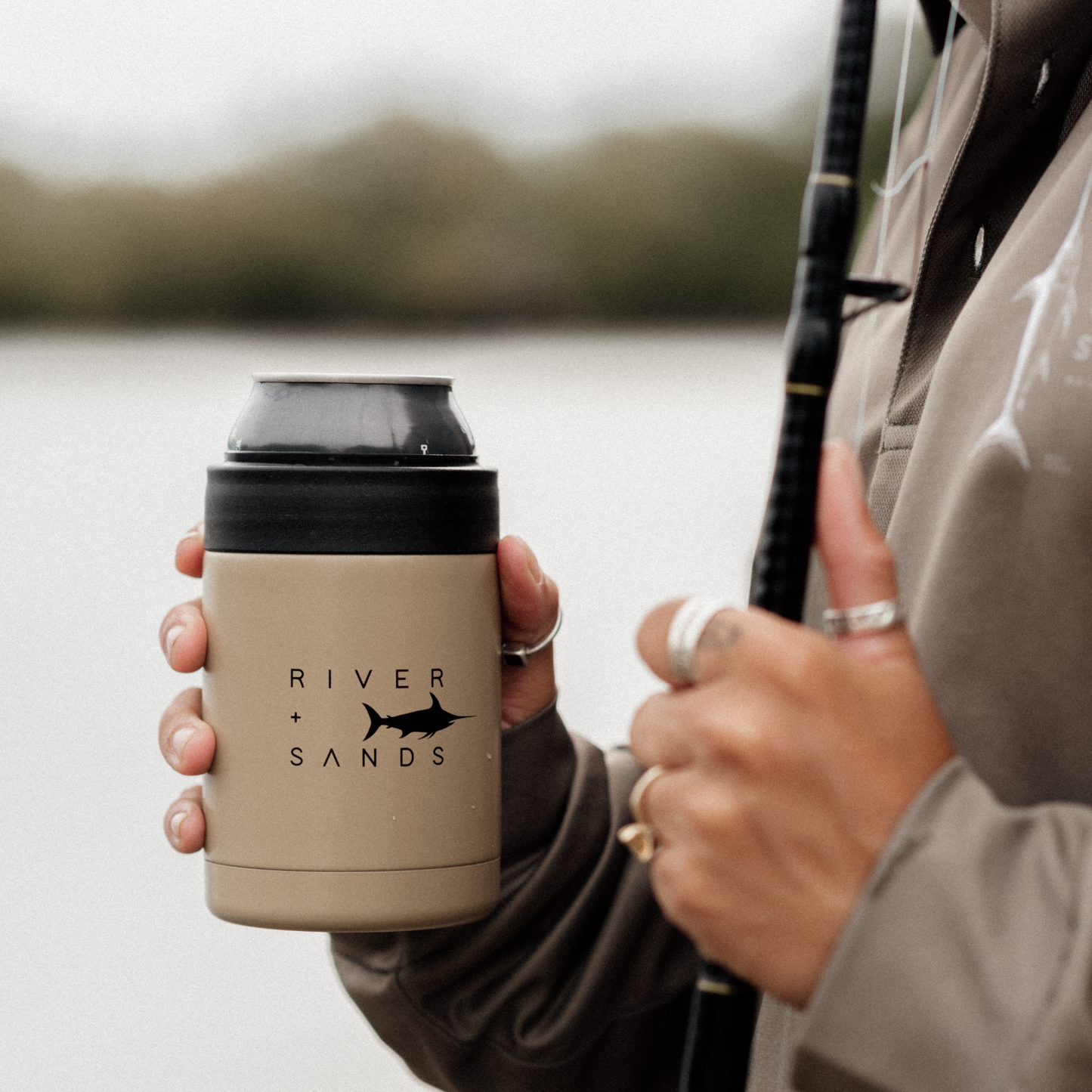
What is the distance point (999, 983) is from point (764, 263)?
7.07 meters

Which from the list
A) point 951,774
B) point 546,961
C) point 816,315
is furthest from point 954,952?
point 546,961

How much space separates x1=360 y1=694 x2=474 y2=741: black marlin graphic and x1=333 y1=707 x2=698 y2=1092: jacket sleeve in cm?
23

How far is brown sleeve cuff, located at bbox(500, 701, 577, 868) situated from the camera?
114cm

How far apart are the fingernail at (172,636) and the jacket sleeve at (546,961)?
0.28m

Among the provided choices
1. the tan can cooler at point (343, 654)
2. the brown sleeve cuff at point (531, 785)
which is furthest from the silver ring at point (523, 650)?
the tan can cooler at point (343, 654)

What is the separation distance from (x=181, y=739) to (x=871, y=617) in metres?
0.49

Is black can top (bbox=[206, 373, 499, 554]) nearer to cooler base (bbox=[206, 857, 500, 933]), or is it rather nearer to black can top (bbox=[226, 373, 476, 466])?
black can top (bbox=[226, 373, 476, 466])

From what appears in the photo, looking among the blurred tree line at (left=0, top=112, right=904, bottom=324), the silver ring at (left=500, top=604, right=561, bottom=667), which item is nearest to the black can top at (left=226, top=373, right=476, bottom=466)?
the silver ring at (left=500, top=604, right=561, bottom=667)

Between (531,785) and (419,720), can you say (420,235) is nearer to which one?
(531,785)

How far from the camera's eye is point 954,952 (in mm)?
662

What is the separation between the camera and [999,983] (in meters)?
0.66

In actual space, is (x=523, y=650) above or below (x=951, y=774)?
below

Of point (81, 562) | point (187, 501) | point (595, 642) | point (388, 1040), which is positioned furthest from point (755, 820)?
point (187, 501)

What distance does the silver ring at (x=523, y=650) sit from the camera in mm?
1106
